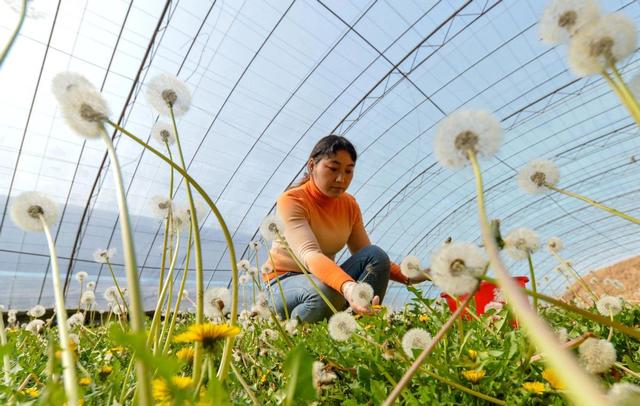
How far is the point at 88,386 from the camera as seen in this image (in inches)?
26.5

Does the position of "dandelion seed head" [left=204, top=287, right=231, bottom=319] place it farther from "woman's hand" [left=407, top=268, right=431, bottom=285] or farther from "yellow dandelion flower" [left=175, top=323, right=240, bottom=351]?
"woman's hand" [left=407, top=268, right=431, bottom=285]

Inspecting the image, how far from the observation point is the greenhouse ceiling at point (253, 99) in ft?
18.8

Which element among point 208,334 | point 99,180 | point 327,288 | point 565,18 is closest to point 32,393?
point 208,334

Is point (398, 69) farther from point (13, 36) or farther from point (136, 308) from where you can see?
point (136, 308)

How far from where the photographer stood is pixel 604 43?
0.41 metres

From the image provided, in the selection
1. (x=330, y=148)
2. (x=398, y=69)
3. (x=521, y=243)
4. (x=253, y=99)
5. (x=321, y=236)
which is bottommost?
(x=521, y=243)

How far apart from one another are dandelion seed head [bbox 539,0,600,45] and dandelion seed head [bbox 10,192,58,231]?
81 cm

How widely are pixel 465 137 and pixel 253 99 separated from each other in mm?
7039

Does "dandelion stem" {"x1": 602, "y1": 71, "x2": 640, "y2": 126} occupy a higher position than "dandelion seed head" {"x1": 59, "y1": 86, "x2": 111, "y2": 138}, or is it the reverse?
"dandelion seed head" {"x1": 59, "y1": 86, "x2": 111, "y2": 138}

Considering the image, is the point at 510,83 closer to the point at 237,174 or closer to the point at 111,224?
the point at 237,174

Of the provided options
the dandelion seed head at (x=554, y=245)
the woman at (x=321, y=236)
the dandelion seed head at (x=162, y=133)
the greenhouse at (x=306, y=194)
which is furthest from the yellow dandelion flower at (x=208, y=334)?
the woman at (x=321, y=236)

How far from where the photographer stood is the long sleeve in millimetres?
1776

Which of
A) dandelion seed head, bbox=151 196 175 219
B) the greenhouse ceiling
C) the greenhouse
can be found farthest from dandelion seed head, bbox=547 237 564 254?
the greenhouse ceiling

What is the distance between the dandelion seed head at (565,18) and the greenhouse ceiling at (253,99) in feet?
17.9
